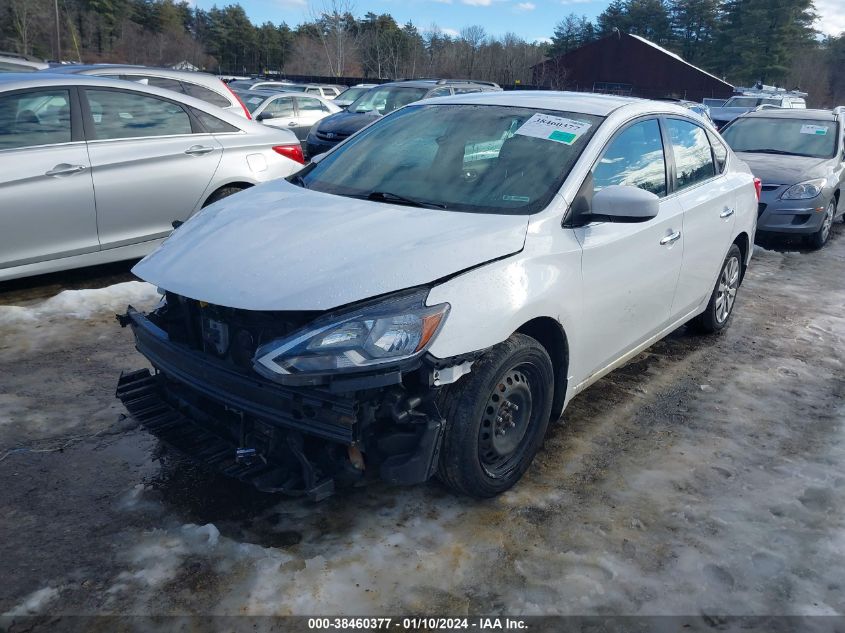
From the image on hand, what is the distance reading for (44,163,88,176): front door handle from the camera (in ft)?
16.9

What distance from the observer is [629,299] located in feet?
12.1

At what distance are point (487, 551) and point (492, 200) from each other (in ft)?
5.12

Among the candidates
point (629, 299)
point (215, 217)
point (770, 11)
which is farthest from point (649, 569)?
point (770, 11)

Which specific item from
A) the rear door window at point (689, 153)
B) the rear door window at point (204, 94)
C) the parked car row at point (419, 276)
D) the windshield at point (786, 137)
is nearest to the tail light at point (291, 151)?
the rear door window at point (204, 94)

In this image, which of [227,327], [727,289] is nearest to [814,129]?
[727,289]

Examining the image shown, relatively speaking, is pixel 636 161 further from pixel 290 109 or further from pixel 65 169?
pixel 290 109

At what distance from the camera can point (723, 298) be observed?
5398mm

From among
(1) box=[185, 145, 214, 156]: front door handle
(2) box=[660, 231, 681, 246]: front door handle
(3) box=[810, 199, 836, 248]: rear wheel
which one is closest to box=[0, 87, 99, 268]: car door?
(1) box=[185, 145, 214, 156]: front door handle

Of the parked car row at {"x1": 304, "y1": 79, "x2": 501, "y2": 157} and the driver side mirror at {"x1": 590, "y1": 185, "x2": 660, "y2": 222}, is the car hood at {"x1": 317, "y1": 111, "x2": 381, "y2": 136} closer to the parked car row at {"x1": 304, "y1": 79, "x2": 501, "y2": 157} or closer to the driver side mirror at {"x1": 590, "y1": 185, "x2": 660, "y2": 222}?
the parked car row at {"x1": 304, "y1": 79, "x2": 501, "y2": 157}

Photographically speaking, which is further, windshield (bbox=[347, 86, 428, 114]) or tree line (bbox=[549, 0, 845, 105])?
tree line (bbox=[549, 0, 845, 105])

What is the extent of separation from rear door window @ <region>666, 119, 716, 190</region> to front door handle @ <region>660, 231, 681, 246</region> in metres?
0.32

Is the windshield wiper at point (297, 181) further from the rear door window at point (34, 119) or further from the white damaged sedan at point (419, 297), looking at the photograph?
the rear door window at point (34, 119)

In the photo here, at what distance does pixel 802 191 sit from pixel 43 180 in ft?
26.7

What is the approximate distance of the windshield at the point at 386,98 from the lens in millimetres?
14023
